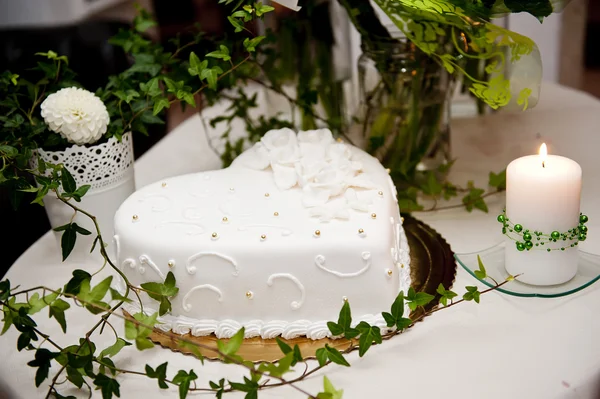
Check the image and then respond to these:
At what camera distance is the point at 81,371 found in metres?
0.89

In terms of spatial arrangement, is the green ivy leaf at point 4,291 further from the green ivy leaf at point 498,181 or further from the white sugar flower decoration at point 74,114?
the green ivy leaf at point 498,181

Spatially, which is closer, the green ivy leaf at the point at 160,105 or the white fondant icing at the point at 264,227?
the white fondant icing at the point at 264,227

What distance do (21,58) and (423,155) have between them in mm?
1610

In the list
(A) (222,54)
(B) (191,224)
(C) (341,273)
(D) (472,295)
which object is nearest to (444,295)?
(D) (472,295)

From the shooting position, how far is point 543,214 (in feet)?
3.19

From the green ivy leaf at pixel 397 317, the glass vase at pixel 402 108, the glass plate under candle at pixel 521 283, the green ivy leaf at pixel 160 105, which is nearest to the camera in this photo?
the green ivy leaf at pixel 397 317

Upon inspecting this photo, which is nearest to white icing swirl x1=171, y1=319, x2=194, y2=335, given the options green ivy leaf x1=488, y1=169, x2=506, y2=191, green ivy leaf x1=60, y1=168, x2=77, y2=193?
green ivy leaf x1=60, y1=168, x2=77, y2=193

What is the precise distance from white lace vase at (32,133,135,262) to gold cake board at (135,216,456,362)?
0.87 ft

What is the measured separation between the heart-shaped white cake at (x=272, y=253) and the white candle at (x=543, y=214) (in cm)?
16

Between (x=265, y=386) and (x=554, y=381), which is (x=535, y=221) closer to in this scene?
(x=554, y=381)

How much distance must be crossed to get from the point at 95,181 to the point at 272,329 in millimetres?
394

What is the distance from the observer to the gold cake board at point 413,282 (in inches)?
36.9

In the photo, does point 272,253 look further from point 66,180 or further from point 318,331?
point 66,180

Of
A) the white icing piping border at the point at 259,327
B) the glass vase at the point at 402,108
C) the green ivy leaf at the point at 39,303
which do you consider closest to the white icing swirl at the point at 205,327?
the white icing piping border at the point at 259,327
